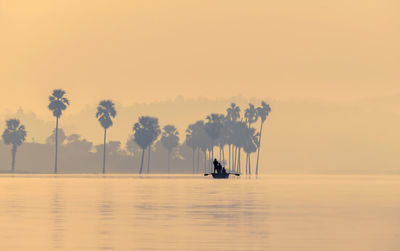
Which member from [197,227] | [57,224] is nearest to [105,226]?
[57,224]

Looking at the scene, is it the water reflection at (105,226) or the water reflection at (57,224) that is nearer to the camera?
the water reflection at (105,226)

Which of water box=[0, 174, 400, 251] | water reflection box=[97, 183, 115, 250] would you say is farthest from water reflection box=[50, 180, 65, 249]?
water reflection box=[97, 183, 115, 250]

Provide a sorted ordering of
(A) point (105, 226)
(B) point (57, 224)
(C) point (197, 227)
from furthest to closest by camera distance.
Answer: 1. (B) point (57, 224)
2. (A) point (105, 226)
3. (C) point (197, 227)

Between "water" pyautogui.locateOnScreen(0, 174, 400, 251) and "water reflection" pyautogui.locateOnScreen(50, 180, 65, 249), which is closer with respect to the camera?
"water" pyautogui.locateOnScreen(0, 174, 400, 251)

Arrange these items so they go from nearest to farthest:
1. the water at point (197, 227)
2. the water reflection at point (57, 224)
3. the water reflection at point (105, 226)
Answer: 1. the water at point (197, 227)
2. the water reflection at point (105, 226)
3. the water reflection at point (57, 224)

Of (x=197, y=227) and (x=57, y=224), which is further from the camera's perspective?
(x=57, y=224)

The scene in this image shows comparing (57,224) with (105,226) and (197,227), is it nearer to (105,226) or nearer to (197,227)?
(105,226)

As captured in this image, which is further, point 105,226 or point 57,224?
point 57,224

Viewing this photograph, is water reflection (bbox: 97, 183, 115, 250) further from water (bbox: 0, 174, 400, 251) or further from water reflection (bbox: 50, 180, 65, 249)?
water reflection (bbox: 50, 180, 65, 249)

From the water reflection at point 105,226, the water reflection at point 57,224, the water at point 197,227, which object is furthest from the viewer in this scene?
the water reflection at point 57,224

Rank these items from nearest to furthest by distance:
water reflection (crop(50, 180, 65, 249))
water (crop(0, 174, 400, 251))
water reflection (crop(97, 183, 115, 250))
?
water (crop(0, 174, 400, 251))
water reflection (crop(97, 183, 115, 250))
water reflection (crop(50, 180, 65, 249))

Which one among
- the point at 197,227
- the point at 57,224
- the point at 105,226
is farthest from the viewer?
the point at 57,224

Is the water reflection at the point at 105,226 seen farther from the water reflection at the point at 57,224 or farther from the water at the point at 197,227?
the water reflection at the point at 57,224

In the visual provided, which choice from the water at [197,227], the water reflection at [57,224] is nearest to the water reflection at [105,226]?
the water at [197,227]
